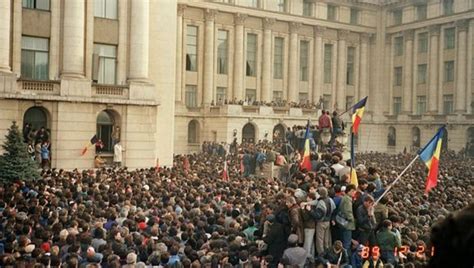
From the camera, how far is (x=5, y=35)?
3086 centimetres

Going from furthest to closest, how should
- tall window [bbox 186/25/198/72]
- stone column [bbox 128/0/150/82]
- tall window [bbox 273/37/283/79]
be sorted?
tall window [bbox 273/37/283/79] < tall window [bbox 186/25/198/72] < stone column [bbox 128/0/150/82]

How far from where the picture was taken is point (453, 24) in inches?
2621

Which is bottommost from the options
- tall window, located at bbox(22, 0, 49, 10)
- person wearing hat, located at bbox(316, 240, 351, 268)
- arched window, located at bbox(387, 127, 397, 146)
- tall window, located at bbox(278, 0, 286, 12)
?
person wearing hat, located at bbox(316, 240, 351, 268)

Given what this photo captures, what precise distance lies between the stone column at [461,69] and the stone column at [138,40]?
→ 4289 cm

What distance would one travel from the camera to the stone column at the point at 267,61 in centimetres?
6475

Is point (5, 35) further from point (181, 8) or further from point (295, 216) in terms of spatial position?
point (181, 8)

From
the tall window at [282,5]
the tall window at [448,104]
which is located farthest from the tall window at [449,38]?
the tall window at [282,5]

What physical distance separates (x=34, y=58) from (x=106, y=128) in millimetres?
5738

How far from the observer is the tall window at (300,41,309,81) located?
226 feet

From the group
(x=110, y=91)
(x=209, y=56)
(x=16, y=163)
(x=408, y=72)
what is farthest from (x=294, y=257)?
(x=408, y=72)

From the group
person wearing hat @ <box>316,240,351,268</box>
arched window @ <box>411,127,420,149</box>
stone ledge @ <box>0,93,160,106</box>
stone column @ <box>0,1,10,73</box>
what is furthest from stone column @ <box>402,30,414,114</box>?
person wearing hat @ <box>316,240,351,268</box>

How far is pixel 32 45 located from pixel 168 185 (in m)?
16.4

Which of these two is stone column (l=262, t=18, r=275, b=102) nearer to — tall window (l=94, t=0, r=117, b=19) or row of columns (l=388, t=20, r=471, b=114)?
row of columns (l=388, t=20, r=471, b=114)

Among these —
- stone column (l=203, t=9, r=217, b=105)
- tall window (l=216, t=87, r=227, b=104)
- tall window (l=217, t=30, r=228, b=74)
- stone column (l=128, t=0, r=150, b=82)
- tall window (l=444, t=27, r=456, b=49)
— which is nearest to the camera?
stone column (l=128, t=0, r=150, b=82)
